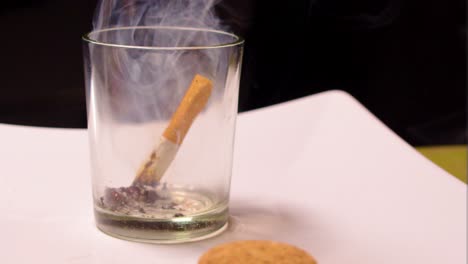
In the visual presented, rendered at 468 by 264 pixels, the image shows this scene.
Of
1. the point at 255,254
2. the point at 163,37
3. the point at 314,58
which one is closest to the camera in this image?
the point at 255,254

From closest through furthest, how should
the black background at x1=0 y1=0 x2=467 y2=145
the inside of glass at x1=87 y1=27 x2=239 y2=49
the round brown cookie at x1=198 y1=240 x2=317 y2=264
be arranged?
the round brown cookie at x1=198 y1=240 x2=317 y2=264, the inside of glass at x1=87 y1=27 x2=239 y2=49, the black background at x1=0 y1=0 x2=467 y2=145

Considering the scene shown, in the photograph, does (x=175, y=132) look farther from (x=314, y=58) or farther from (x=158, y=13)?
(x=314, y=58)

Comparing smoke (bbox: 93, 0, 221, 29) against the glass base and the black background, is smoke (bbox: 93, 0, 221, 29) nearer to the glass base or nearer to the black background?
the glass base

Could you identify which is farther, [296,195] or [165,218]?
[296,195]

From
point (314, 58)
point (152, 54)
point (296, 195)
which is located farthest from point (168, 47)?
point (314, 58)

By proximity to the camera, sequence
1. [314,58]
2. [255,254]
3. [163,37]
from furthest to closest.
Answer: [314,58] < [163,37] < [255,254]

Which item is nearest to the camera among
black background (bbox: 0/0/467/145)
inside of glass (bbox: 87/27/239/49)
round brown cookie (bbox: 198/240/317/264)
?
round brown cookie (bbox: 198/240/317/264)

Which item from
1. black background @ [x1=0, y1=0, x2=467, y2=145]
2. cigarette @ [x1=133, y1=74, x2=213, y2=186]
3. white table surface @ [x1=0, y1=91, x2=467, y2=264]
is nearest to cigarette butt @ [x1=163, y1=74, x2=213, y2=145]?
cigarette @ [x1=133, y1=74, x2=213, y2=186]
